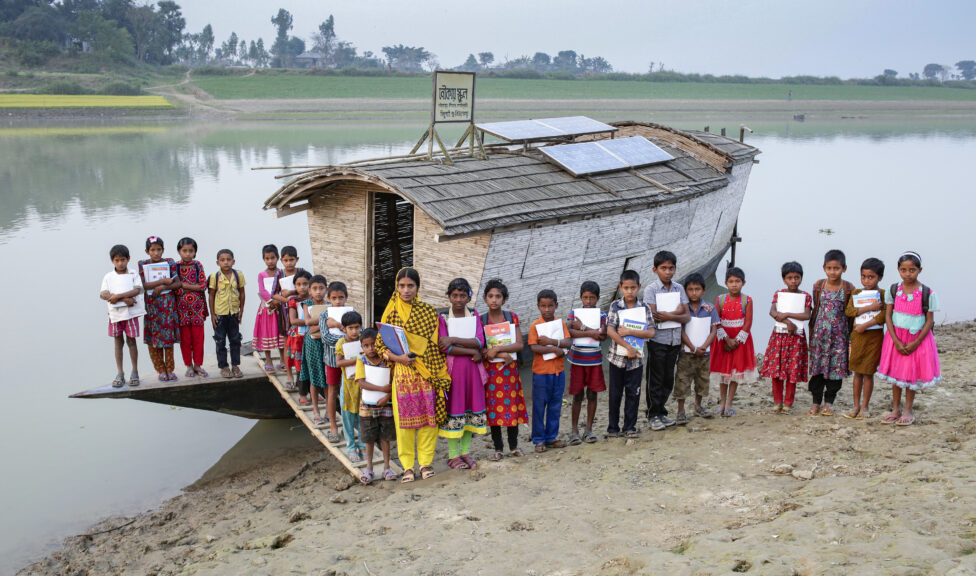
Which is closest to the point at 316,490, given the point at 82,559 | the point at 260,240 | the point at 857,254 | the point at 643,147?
the point at 82,559

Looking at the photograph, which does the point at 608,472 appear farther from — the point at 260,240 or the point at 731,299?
the point at 260,240

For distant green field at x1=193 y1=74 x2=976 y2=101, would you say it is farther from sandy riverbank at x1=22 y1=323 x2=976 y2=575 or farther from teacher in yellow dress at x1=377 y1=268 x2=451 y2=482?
teacher in yellow dress at x1=377 y1=268 x2=451 y2=482

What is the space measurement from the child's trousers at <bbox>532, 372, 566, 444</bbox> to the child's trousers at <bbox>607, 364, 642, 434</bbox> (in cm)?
45

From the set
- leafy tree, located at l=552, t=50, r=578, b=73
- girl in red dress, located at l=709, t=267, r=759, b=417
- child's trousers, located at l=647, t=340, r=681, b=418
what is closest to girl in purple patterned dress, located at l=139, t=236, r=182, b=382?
child's trousers, located at l=647, t=340, r=681, b=418

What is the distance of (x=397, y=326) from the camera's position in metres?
5.60

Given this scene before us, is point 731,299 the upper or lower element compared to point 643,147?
lower

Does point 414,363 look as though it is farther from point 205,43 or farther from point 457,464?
point 205,43

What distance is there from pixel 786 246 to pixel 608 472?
1292cm

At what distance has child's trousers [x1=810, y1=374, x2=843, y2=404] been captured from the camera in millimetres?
6359

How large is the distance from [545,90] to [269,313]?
52197mm

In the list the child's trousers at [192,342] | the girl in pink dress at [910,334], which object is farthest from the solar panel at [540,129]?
the girl in pink dress at [910,334]

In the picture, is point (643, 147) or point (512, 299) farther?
point (643, 147)

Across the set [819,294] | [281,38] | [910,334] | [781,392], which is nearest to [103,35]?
[281,38]

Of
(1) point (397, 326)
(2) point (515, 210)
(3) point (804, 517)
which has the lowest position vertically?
(3) point (804, 517)
